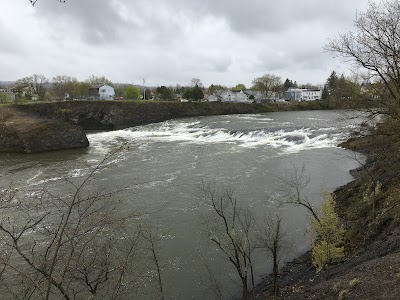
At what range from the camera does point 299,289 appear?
10.9 meters

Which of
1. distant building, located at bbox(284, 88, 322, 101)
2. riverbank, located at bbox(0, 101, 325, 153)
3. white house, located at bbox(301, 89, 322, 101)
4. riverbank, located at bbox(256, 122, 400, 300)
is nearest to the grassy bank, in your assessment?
riverbank, located at bbox(0, 101, 325, 153)

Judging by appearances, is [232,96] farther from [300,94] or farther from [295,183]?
[295,183]

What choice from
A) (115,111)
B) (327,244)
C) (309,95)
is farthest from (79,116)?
(309,95)

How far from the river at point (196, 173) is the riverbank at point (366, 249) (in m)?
1.47

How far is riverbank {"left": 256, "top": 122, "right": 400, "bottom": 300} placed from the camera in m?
8.31

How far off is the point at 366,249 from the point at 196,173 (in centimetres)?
1446

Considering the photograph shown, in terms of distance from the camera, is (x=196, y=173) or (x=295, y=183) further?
(x=196, y=173)

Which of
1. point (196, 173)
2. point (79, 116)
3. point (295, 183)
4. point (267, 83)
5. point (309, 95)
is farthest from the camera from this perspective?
point (309, 95)

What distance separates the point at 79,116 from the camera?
2623 inches

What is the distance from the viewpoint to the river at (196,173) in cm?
1390

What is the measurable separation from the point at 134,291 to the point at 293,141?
96.8 ft

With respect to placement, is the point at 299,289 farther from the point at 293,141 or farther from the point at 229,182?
the point at 293,141

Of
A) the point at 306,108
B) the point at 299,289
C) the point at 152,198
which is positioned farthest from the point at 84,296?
the point at 306,108

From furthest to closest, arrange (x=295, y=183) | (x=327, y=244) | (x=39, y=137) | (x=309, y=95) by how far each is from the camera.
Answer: (x=309, y=95) < (x=39, y=137) < (x=295, y=183) < (x=327, y=244)
